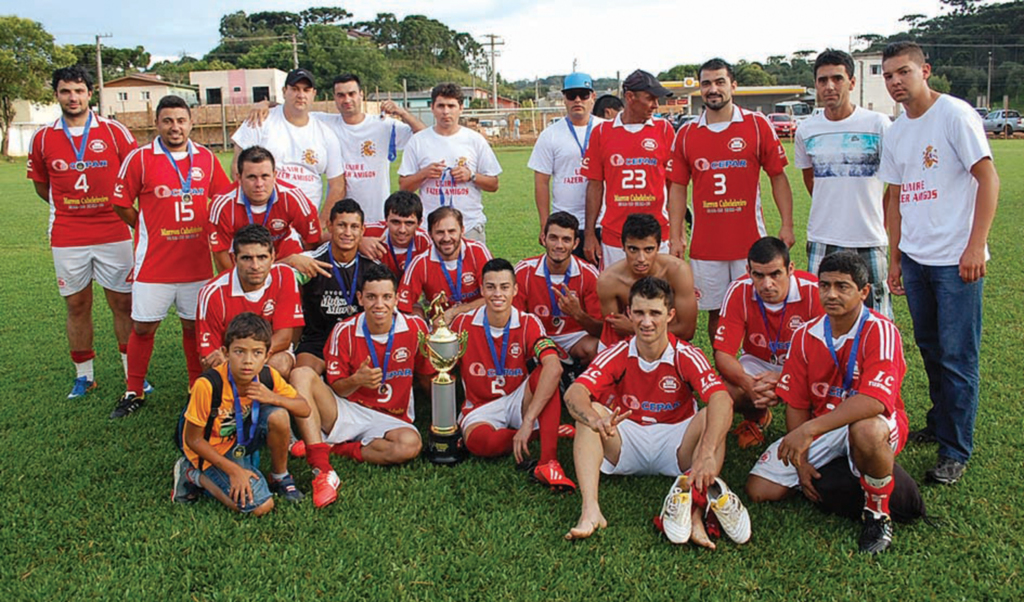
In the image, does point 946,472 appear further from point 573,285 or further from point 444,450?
point 444,450

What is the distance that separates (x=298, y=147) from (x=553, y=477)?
344 cm

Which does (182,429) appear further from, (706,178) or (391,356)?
(706,178)

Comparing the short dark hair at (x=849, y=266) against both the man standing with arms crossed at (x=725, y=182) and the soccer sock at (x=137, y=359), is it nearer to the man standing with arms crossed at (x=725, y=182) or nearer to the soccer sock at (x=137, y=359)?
the man standing with arms crossed at (x=725, y=182)

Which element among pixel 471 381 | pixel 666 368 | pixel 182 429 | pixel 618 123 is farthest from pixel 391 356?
pixel 618 123

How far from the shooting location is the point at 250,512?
3.88 metres

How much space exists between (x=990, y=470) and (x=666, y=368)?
178 centimetres

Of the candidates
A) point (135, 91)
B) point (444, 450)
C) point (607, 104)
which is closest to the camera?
point (444, 450)

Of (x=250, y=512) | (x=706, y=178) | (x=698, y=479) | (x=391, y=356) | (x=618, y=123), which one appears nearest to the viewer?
(x=698, y=479)

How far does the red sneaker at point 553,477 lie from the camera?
4.04 metres

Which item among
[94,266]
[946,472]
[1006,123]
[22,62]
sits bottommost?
[946,472]

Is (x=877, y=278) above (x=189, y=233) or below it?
below

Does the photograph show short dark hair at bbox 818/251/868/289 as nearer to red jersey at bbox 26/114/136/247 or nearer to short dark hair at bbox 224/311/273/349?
short dark hair at bbox 224/311/273/349

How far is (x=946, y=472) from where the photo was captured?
4.04m

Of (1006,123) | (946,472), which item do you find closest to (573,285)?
(946,472)
